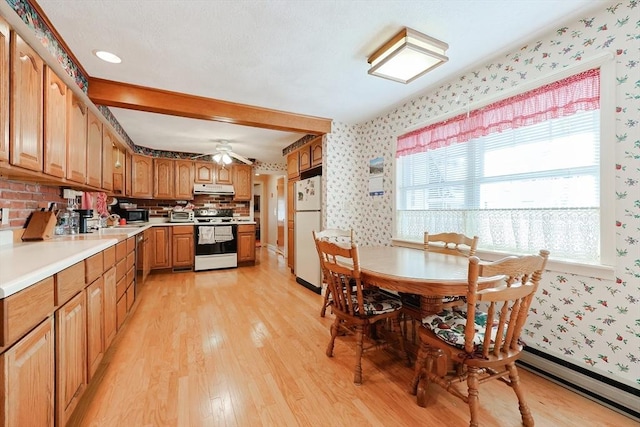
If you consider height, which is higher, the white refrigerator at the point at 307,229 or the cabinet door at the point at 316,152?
the cabinet door at the point at 316,152

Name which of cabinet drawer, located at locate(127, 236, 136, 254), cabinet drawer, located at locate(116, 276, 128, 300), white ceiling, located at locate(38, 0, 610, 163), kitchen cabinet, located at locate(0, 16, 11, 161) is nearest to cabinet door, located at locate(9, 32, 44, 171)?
kitchen cabinet, located at locate(0, 16, 11, 161)

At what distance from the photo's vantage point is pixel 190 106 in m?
2.74

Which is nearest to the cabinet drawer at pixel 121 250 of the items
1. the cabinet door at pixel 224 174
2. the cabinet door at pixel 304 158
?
the cabinet door at pixel 304 158

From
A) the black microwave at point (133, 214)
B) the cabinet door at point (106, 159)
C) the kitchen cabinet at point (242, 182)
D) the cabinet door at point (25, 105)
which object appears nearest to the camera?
the cabinet door at point (25, 105)

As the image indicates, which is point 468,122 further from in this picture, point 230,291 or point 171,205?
point 171,205

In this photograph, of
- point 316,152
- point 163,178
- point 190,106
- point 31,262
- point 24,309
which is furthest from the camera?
point 163,178

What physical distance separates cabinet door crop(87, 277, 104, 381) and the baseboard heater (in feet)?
9.24

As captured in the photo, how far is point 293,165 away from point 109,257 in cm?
298

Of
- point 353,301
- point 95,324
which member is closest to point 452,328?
point 353,301

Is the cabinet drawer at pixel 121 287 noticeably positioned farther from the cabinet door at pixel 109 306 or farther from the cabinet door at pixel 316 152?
the cabinet door at pixel 316 152

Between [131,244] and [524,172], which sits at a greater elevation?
[524,172]

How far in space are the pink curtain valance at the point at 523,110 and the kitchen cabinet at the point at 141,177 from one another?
181 inches

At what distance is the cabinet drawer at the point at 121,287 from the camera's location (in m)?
2.21

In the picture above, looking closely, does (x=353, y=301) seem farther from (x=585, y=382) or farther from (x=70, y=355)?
(x=70, y=355)
